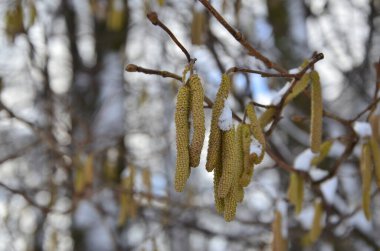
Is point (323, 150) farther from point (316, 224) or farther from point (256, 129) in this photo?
point (256, 129)

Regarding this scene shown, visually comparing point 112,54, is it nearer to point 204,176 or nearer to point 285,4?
point 285,4

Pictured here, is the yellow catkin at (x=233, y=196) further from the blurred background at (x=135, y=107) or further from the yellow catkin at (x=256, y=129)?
the blurred background at (x=135, y=107)

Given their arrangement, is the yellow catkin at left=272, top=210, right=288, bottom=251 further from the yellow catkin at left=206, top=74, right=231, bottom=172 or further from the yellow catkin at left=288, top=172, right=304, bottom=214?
the yellow catkin at left=206, top=74, right=231, bottom=172

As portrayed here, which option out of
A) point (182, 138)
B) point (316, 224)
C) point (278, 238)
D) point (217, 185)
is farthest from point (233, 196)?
point (316, 224)

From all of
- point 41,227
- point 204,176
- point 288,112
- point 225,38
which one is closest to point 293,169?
point 288,112

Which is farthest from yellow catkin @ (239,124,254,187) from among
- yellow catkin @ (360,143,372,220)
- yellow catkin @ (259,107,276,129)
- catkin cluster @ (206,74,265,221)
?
yellow catkin @ (360,143,372,220)
